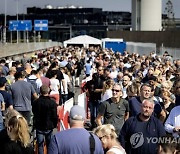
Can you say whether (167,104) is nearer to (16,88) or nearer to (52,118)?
(52,118)

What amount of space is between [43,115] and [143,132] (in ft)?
12.9

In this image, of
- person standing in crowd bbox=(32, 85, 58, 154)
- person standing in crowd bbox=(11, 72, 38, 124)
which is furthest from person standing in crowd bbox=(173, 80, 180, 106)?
person standing in crowd bbox=(11, 72, 38, 124)

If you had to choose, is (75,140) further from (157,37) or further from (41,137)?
(157,37)

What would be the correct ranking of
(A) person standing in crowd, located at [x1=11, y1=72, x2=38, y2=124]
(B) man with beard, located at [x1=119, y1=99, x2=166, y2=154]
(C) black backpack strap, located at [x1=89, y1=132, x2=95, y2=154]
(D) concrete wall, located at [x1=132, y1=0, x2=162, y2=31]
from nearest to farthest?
(C) black backpack strap, located at [x1=89, y1=132, x2=95, y2=154] → (B) man with beard, located at [x1=119, y1=99, x2=166, y2=154] → (A) person standing in crowd, located at [x1=11, y1=72, x2=38, y2=124] → (D) concrete wall, located at [x1=132, y1=0, x2=162, y2=31]

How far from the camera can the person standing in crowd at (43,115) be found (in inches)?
453

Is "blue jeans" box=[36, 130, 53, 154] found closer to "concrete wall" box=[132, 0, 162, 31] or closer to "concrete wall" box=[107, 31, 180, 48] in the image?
"concrete wall" box=[107, 31, 180, 48]

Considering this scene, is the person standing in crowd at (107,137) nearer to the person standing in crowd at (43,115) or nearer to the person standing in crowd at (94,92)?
the person standing in crowd at (43,115)

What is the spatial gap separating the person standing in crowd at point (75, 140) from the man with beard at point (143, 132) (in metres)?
1.18

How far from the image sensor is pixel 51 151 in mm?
6695

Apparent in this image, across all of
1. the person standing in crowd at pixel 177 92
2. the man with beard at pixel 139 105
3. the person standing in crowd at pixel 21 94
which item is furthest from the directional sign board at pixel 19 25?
the man with beard at pixel 139 105

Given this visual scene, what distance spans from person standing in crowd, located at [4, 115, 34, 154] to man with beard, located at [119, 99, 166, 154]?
4.91ft

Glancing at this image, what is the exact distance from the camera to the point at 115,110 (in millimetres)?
10328

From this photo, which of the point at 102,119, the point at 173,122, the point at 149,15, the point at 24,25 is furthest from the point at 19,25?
the point at 173,122

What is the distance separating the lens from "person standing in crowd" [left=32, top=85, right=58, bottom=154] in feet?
37.8
